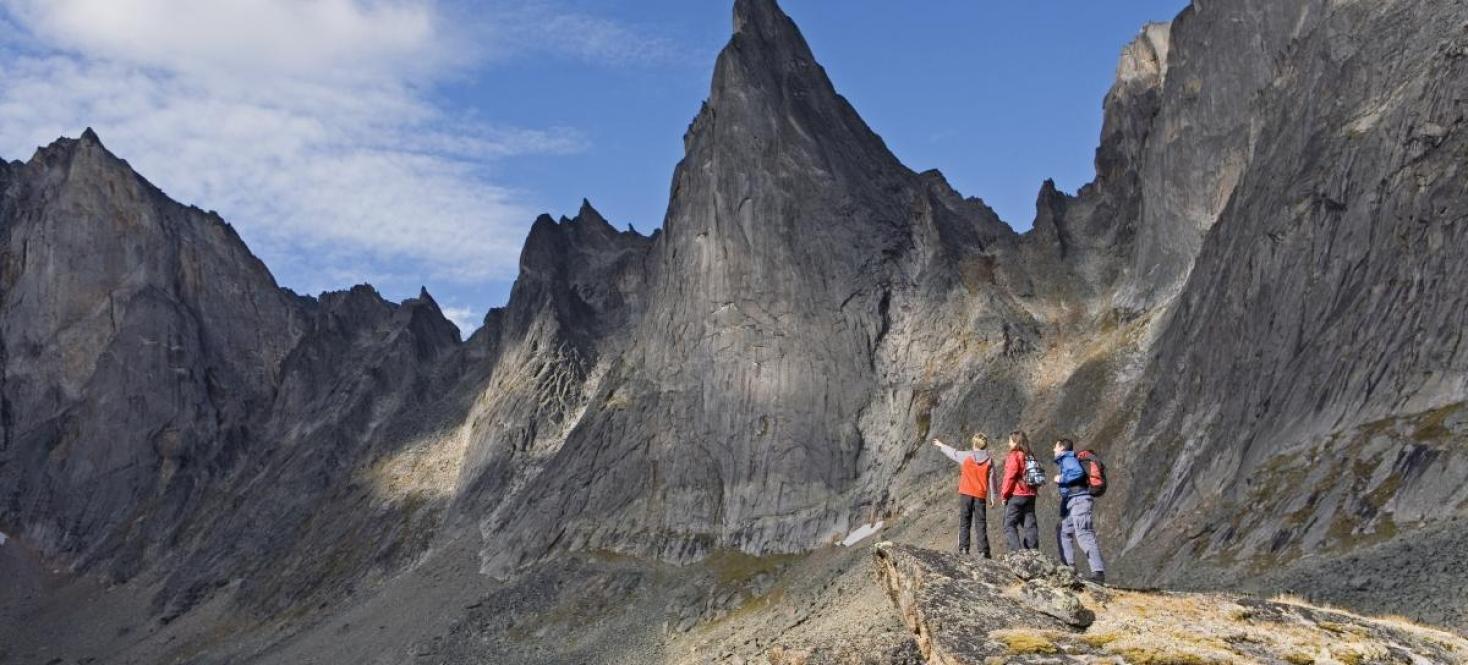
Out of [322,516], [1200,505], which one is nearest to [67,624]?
[322,516]

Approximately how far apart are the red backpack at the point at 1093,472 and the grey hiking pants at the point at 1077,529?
18 centimetres

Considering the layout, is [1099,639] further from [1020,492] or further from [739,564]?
[739,564]

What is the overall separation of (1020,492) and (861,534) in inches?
2296

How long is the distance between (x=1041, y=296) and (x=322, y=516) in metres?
63.5

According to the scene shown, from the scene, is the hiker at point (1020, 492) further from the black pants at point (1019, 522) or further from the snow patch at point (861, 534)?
the snow patch at point (861, 534)

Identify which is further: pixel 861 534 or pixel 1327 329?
pixel 861 534

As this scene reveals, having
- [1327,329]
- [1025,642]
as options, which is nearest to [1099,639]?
[1025,642]

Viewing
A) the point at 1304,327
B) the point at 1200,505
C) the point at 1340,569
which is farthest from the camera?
the point at 1304,327

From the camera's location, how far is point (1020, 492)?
23172 mm

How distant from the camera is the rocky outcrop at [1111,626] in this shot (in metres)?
16.5

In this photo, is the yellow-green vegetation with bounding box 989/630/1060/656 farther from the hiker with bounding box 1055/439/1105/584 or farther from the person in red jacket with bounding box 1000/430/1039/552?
the person in red jacket with bounding box 1000/430/1039/552

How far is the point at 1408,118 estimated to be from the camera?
184 ft

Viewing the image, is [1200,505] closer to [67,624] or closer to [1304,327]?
[1304,327]

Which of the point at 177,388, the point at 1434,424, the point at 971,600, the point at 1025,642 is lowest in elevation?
the point at 1025,642
